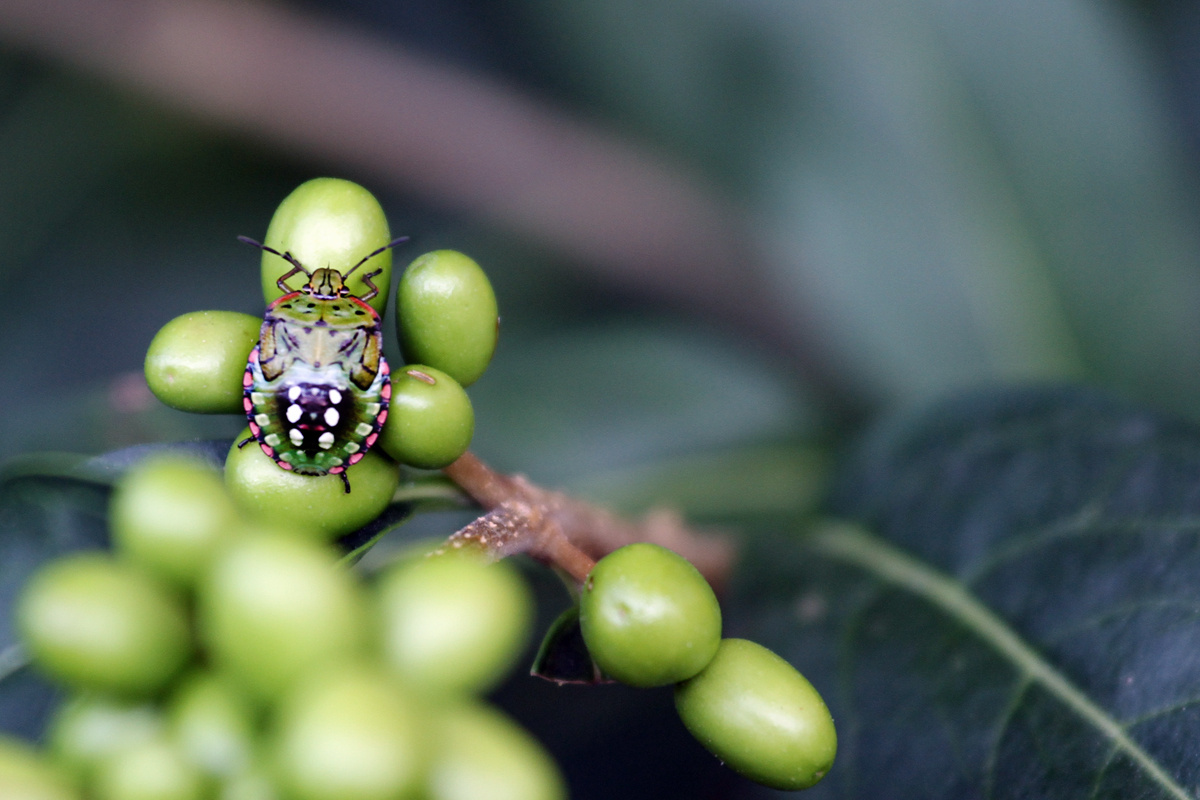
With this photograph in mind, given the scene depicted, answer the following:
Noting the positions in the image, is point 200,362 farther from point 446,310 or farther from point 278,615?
point 278,615

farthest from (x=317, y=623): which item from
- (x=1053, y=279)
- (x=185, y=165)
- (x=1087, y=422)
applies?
(x=185, y=165)

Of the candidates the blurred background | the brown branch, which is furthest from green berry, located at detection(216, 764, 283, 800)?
the blurred background

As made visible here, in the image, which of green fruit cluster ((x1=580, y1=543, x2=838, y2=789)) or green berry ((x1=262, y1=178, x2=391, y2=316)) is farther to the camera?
green berry ((x1=262, y1=178, x2=391, y2=316))

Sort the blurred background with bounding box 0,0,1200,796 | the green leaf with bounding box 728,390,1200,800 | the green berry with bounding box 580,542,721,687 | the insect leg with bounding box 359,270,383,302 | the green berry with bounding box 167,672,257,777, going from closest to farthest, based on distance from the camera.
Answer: the green berry with bounding box 167,672,257,777
the green berry with bounding box 580,542,721,687
the insect leg with bounding box 359,270,383,302
the green leaf with bounding box 728,390,1200,800
the blurred background with bounding box 0,0,1200,796

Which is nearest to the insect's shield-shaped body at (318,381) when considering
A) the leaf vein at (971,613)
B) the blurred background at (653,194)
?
the blurred background at (653,194)

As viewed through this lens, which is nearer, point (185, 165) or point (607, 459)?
point (607, 459)

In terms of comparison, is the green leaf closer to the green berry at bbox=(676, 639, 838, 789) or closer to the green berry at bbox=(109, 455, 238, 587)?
the green berry at bbox=(676, 639, 838, 789)

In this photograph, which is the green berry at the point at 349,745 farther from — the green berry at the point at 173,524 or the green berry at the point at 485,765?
the green berry at the point at 173,524

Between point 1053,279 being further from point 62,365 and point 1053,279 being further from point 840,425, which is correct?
point 62,365
